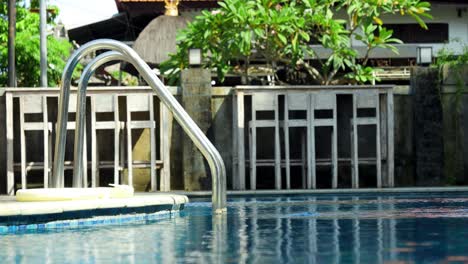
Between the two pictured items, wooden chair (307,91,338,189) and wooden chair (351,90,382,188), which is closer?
wooden chair (307,91,338,189)

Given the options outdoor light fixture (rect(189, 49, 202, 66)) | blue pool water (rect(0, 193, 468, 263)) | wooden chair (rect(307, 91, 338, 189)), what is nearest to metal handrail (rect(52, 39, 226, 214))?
blue pool water (rect(0, 193, 468, 263))

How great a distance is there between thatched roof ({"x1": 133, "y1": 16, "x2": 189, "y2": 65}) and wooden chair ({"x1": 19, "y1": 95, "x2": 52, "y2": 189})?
386 inches

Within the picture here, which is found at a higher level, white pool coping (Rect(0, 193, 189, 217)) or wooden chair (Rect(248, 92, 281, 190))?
wooden chair (Rect(248, 92, 281, 190))

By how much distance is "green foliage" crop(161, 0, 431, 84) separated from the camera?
22.4 metres

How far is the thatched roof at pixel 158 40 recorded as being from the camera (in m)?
31.0

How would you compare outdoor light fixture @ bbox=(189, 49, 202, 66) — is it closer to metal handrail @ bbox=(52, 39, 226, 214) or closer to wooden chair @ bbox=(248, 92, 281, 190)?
wooden chair @ bbox=(248, 92, 281, 190)

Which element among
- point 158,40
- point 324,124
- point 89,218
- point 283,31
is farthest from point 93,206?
point 158,40

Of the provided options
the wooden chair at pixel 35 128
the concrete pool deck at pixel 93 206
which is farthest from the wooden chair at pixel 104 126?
the concrete pool deck at pixel 93 206

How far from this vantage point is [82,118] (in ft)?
45.9

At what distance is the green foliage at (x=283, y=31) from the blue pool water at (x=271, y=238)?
7616 mm

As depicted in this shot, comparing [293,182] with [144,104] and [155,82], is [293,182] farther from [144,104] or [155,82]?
[155,82]

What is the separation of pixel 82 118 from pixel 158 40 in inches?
694

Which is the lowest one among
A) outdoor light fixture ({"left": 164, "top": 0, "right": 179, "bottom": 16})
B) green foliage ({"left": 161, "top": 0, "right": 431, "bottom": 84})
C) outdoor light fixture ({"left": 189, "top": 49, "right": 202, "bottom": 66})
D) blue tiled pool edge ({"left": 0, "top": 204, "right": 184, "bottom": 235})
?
blue tiled pool edge ({"left": 0, "top": 204, "right": 184, "bottom": 235})

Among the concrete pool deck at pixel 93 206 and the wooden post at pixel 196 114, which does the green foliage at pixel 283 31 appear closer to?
the wooden post at pixel 196 114
